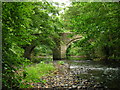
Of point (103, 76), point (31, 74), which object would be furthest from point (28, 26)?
point (103, 76)

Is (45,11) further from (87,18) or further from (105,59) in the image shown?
(105,59)

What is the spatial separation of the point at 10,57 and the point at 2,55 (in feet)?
0.42

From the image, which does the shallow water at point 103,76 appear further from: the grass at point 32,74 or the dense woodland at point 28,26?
the grass at point 32,74

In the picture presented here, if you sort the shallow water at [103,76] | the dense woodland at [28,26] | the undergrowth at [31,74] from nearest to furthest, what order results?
1. the dense woodland at [28,26]
2. the undergrowth at [31,74]
3. the shallow water at [103,76]

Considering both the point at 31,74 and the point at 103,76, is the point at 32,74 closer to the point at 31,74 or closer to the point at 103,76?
the point at 31,74

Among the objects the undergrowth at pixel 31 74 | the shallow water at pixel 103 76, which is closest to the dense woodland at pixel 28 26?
the undergrowth at pixel 31 74

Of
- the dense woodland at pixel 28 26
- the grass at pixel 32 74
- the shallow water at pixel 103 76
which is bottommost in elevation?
the shallow water at pixel 103 76

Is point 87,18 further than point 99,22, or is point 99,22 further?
point 87,18

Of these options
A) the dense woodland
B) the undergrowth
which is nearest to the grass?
the undergrowth

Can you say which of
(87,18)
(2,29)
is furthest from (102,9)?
(2,29)

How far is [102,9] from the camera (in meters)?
5.04

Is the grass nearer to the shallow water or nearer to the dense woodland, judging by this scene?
the dense woodland

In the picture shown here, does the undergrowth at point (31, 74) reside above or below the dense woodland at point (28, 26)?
below

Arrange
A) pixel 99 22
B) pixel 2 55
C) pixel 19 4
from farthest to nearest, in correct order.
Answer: pixel 99 22, pixel 19 4, pixel 2 55
